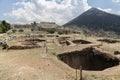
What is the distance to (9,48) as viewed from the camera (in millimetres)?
34906

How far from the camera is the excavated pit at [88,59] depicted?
97.1 ft

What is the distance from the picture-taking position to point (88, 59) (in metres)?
32.5

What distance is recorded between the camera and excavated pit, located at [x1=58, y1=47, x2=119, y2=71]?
29.6m

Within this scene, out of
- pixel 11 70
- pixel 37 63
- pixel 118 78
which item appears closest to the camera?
pixel 118 78

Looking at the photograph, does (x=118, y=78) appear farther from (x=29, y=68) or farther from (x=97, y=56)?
(x=97, y=56)

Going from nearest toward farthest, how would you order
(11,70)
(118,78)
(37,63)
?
(118,78), (11,70), (37,63)

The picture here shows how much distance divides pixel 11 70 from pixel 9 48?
13.5 meters

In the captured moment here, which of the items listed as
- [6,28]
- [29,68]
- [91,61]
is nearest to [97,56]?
[91,61]

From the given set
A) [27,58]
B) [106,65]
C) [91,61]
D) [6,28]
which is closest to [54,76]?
[27,58]

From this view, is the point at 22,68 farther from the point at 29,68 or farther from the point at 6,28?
the point at 6,28

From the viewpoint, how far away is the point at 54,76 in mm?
19672

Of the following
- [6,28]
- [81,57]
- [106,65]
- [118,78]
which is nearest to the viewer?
[118,78]

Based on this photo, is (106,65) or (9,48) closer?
(106,65)

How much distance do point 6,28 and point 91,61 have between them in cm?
5494
